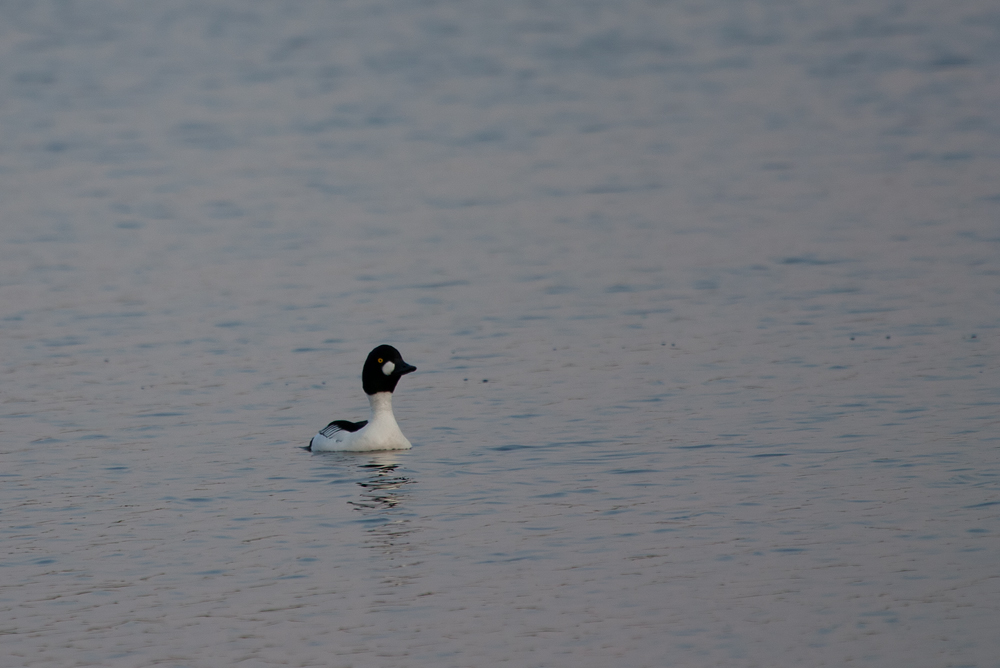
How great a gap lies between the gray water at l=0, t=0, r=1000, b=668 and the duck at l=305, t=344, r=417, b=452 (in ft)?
0.67

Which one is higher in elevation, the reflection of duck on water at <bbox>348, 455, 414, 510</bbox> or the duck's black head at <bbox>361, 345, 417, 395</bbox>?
the duck's black head at <bbox>361, 345, 417, 395</bbox>

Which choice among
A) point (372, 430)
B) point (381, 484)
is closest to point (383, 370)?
point (372, 430)

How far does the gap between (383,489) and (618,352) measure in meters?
4.85

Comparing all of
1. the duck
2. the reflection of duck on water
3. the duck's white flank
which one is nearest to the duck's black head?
the duck

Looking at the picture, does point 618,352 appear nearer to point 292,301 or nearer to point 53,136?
point 292,301

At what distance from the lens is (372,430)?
15781 mm

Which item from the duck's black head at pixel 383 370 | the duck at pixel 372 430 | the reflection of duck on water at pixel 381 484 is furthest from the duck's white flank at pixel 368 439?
the duck's black head at pixel 383 370

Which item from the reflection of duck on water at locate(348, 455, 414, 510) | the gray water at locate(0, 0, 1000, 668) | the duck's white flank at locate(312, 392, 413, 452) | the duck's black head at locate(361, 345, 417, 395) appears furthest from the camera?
the duck's black head at locate(361, 345, 417, 395)

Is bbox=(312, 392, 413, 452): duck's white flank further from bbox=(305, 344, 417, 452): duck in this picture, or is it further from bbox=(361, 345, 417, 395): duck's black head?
bbox=(361, 345, 417, 395): duck's black head

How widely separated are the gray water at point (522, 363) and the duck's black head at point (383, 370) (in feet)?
1.88

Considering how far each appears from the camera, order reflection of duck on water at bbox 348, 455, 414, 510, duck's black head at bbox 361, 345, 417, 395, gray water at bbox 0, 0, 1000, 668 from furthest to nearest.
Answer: duck's black head at bbox 361, 345, 417, 395
reflection of duck on water at bbox 348, 455, 414, 510
gray water at bbox 0, 0, 1000, 668

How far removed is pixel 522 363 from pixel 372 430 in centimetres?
296

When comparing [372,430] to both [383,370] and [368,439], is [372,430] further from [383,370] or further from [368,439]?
[383,370]

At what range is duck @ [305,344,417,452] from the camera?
15.8 meters
